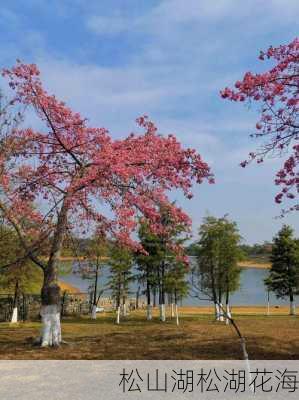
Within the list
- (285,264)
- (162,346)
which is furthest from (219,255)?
(162,346)

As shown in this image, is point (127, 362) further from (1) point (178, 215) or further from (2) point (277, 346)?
(1) point (178, 215)

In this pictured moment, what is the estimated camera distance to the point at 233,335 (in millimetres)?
17266

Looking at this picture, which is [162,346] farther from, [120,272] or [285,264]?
[285,264]

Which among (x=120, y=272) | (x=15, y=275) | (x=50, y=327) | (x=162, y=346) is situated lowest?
(x=162, y=346)

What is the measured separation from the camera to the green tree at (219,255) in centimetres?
3419

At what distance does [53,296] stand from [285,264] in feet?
106

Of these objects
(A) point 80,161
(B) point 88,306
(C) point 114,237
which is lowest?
(B) point 88,306

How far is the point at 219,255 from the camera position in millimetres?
34281

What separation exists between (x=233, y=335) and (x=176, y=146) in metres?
6.46

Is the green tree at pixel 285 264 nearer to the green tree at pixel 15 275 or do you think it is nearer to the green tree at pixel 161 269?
the green tree at pixel 161 269

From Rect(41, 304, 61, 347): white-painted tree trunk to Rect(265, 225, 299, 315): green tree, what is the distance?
103 ft

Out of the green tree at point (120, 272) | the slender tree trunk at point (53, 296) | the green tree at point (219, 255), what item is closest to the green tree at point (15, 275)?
the green tree at point (120, 272)

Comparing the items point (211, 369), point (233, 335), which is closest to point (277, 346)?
point (233, 335)

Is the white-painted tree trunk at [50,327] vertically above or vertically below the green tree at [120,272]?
below
